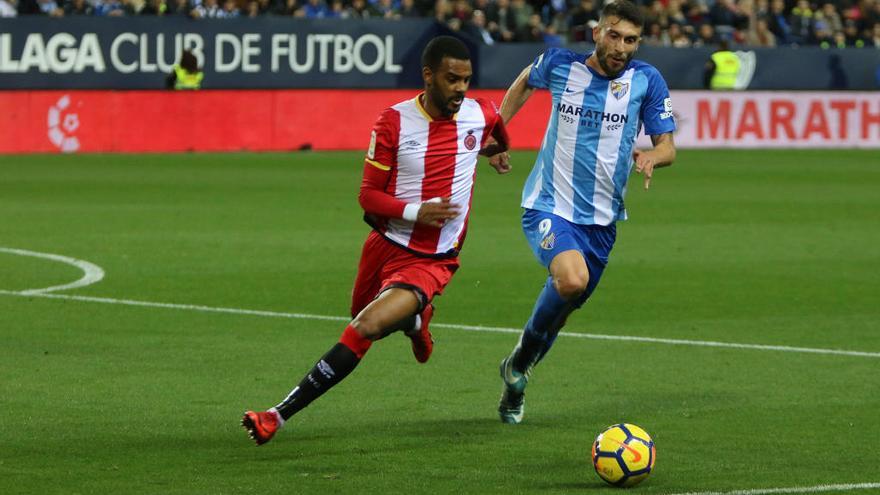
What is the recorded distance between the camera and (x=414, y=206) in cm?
779

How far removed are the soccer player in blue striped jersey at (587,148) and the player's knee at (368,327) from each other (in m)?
1.11

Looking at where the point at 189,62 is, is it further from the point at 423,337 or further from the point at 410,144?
the point at 410,144

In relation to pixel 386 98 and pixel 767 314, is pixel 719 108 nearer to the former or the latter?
pixel 386 98

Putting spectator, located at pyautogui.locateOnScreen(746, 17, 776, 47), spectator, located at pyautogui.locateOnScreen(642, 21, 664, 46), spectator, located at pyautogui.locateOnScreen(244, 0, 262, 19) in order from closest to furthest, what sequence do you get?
1. spectator, located at pyautogui.locateOnScreen(244, 0, 262, 19)
2. spectator, located at pyautogui.locateOnScreen(642, 21, 664, 46)
3. spectator, located at pyautogui.locateOnScreen(746, 17, 776, 47)

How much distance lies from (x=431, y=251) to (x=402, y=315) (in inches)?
17.6

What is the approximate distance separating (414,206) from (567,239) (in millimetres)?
1126

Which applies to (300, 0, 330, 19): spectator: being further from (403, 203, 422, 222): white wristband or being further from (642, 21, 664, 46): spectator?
(403, 203, 422, 222): white wristband

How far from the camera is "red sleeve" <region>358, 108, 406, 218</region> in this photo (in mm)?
7875

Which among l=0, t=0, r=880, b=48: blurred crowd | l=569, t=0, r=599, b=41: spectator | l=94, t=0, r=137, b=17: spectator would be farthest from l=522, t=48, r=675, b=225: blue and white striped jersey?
l=569, t=0, r=599, b=41: spectator

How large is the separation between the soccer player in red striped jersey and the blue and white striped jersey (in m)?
0.61

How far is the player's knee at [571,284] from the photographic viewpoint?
8.36 metres

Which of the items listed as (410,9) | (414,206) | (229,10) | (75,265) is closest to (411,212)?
(414,206)

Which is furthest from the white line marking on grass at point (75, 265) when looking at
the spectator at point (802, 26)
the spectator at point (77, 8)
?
the spectator at point (802, 26)

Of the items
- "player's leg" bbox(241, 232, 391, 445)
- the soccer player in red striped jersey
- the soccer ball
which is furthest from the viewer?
the soccer player in red striped jersey
